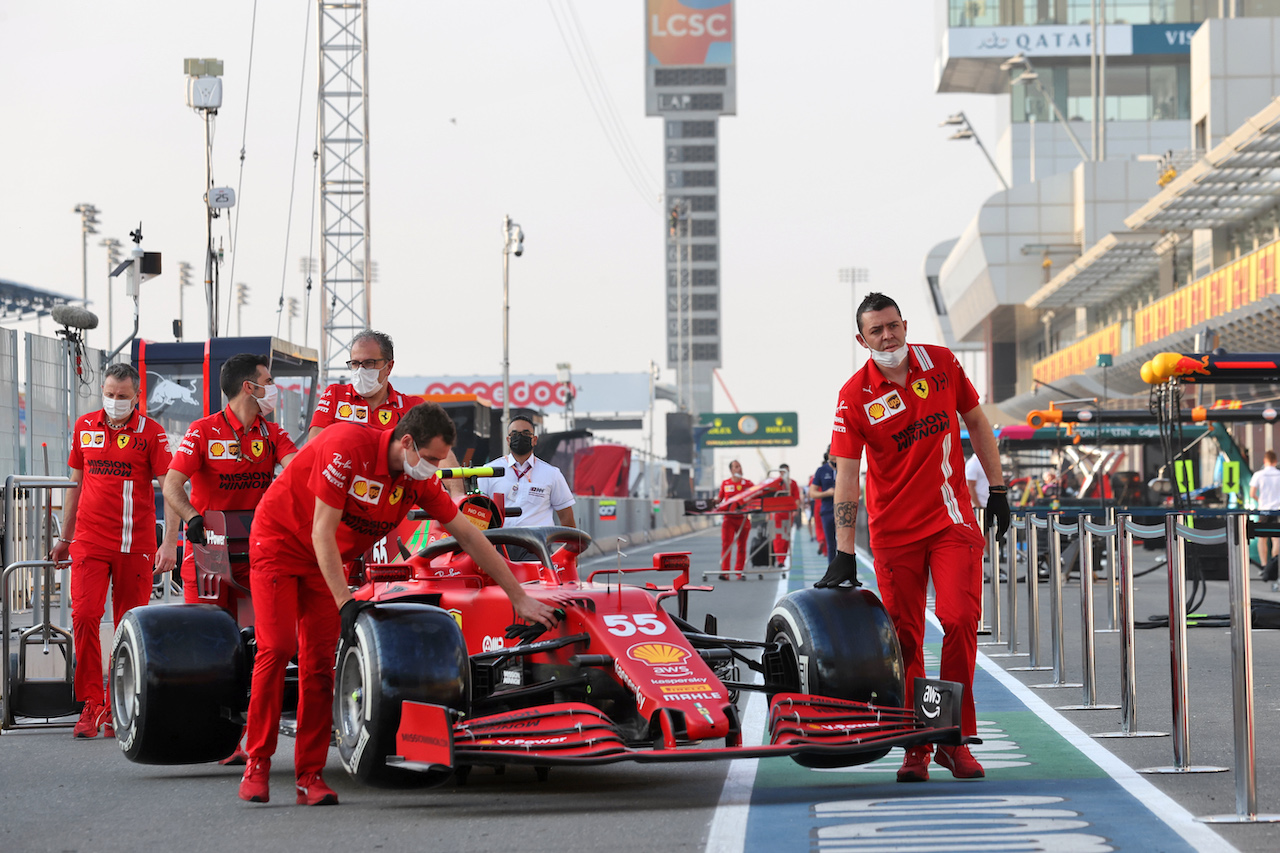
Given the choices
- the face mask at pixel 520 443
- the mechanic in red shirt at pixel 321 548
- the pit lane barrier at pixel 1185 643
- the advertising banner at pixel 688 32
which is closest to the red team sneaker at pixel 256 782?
the mechanic in red shirt at pixel 321 548

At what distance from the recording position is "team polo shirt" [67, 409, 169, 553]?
29.3 ft

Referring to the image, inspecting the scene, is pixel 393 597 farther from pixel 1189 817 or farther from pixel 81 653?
pixel 1189 817

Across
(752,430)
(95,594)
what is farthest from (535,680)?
(752,430)

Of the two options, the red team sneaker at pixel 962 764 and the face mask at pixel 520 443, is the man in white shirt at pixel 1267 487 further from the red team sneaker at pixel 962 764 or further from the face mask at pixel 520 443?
the red team sneaker at pixel 962 764

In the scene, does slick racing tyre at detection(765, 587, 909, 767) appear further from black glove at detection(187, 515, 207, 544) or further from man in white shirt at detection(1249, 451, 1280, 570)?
man in white shirt at detection(1249, 451, 1280, 570)

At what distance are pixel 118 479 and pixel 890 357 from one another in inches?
170

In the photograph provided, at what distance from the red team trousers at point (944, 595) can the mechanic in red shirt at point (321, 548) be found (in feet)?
4.85

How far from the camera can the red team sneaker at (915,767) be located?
268 inches

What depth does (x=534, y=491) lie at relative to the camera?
11.3 meters

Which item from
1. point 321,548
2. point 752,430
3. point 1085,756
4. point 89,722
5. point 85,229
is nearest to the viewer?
point 321,548

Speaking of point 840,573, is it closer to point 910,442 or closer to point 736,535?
point 910,442

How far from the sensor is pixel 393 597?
24.8 feet

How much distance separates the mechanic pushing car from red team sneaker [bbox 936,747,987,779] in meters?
3.50

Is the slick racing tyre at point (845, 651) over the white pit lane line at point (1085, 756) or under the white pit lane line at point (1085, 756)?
over
